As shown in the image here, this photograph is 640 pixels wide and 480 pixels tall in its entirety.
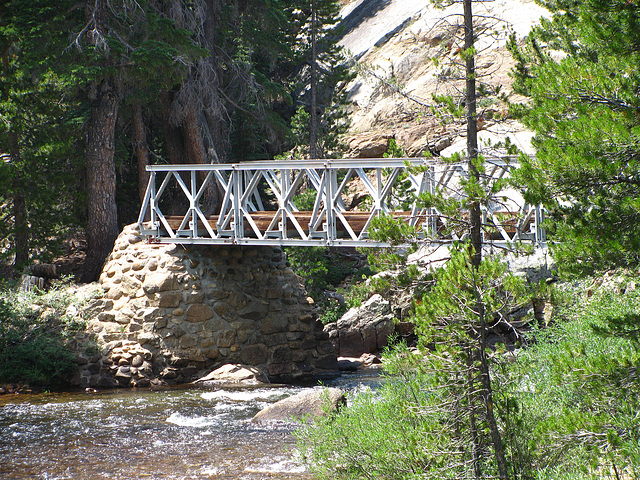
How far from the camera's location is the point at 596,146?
3.98 meters

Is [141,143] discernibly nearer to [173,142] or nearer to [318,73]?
[173,142]

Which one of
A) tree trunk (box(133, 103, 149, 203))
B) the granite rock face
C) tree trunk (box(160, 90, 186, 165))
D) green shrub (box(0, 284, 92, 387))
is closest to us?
green shrub (box(0, 284, 92, 387))

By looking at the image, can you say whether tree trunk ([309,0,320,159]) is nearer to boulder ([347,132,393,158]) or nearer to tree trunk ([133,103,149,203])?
boulder ([347,132,393,158])

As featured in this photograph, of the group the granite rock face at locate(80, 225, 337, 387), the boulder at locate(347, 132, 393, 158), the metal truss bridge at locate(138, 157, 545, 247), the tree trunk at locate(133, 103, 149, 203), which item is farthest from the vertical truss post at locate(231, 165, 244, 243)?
the boulder at locate(347, 132, 393, 158)

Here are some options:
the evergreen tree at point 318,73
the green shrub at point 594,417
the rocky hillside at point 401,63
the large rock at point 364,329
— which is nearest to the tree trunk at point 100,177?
the large rock at point 364,329

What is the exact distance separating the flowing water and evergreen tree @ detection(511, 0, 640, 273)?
3718mm

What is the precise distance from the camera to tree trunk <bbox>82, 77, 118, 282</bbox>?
15.0 m

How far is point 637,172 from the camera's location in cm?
420

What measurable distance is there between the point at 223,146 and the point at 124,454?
13874mm

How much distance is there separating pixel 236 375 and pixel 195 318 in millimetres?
1367

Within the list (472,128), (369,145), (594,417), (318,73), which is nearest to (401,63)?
(369,145)

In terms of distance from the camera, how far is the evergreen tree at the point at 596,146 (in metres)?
3.98

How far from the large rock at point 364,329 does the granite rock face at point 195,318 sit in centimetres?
148

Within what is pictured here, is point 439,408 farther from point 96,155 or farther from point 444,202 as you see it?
point 96,155
